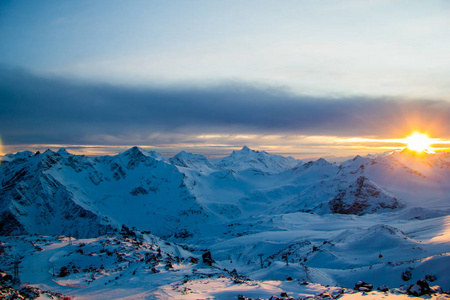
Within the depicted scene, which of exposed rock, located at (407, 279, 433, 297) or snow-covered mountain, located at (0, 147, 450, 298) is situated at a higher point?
exposed rock, located at (407, 279, 433, 297)

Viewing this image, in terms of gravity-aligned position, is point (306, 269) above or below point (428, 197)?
above

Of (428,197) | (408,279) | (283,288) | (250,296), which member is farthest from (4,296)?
(428,197)

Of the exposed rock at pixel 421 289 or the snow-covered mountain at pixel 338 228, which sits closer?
the exposed rock at pixel 421 289

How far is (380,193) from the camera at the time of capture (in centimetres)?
13912

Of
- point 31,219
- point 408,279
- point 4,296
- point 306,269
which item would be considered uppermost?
point 4,296

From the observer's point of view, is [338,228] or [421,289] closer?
[421,289]

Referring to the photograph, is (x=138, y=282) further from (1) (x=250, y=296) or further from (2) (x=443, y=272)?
(2) (x=443, y=272)

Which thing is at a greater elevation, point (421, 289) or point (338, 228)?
point (421, 289)

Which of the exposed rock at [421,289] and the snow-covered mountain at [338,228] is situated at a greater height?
the exposed rock at [421,289]

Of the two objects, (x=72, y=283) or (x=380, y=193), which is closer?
(x=72, y=283)

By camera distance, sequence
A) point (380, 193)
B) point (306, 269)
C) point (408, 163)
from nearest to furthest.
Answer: point (306, 269) < point (380, 193) < point (408, 163)

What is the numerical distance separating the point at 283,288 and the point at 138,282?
559 inches

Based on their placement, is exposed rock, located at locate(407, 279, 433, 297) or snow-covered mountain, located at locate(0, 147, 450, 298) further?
snow-covered mountain, located at locate(0, 147, 450, 298)

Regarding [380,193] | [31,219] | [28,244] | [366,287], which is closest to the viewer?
[366,287]
